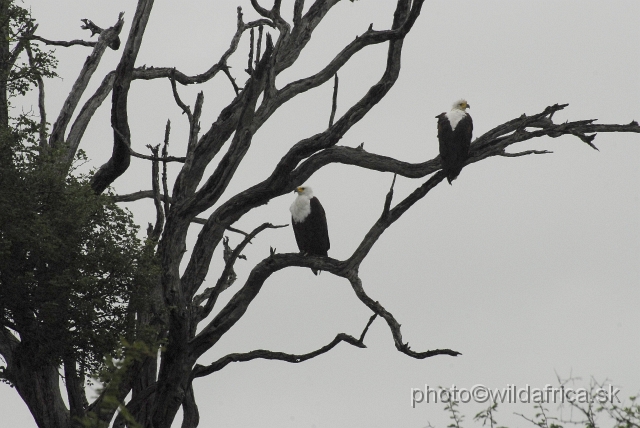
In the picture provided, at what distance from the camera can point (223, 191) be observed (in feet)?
35.6

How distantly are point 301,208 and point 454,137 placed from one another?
93.0 inches

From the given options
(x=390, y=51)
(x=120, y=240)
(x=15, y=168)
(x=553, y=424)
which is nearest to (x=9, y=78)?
(x=15, y=168)

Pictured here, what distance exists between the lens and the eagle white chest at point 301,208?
12742mm

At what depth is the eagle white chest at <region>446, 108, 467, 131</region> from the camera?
1178 cm

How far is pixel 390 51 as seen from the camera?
1068 cm

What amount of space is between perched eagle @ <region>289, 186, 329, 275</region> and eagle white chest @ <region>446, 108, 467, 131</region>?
204 centimetres

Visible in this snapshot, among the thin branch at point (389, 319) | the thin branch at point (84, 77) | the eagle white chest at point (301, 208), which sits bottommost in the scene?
the thin branch at point (389, 319)

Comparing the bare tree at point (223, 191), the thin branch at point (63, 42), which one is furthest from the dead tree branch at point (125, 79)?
the thin branch at point (63, 42)

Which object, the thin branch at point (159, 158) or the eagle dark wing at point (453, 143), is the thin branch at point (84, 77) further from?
the eagle dark wing at point (453, 143)

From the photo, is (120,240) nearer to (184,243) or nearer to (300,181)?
(184,243)

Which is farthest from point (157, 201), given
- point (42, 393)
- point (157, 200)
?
point (42, 393)

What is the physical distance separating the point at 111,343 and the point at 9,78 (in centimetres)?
390

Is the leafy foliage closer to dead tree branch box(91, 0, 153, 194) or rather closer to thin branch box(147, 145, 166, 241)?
dead tree branch box(91, 0, 153, 194)

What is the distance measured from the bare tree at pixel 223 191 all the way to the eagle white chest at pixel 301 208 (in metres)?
0.76
